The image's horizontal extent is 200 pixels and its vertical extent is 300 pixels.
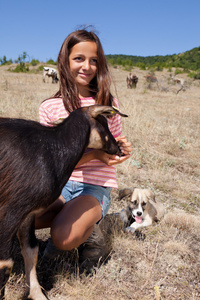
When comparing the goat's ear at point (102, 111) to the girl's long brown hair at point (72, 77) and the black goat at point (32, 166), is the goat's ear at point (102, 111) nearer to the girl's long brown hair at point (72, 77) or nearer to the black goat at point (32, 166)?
the black goat at point (32, 166)

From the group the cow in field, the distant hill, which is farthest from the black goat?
the distant hill

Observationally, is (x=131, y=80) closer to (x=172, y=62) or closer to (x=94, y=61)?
(x=94, y=61)

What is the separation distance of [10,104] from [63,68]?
19.3 feet

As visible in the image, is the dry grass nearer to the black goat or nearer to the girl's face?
the girl's face

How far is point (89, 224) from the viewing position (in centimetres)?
287

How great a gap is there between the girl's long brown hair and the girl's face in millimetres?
47

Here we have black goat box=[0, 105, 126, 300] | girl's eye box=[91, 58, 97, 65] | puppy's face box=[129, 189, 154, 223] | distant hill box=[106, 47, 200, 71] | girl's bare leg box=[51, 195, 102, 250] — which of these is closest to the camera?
black goat box=[0, 105, 126, 300]

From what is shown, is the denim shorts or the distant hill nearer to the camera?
the denim shorts

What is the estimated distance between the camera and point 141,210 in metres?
4.22

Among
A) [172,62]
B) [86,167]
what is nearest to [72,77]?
[86,167]

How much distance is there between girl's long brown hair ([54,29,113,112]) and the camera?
3156mm

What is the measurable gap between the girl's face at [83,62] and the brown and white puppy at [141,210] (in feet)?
6.31

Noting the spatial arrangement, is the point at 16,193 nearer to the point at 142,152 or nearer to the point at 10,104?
the point at 142,152

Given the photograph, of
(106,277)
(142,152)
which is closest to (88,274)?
(106,277)
